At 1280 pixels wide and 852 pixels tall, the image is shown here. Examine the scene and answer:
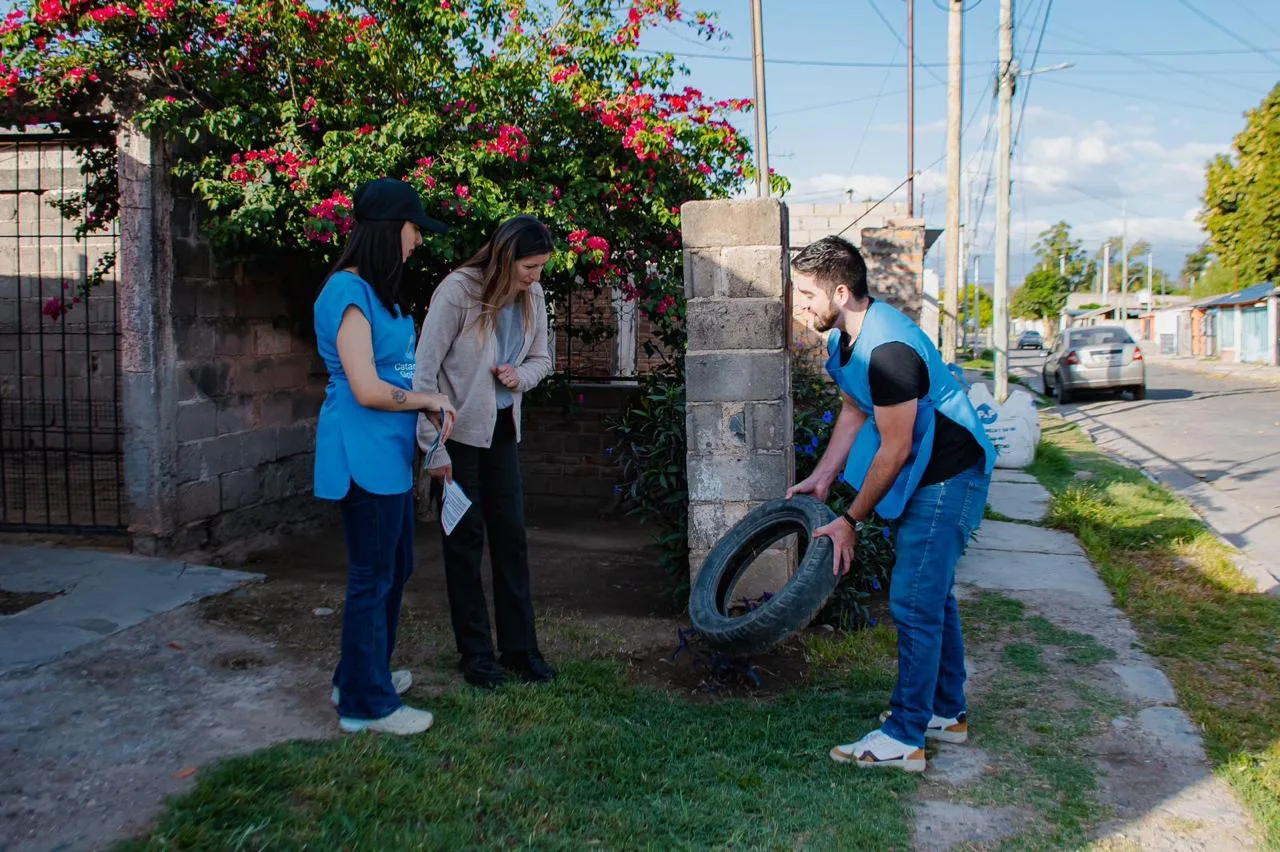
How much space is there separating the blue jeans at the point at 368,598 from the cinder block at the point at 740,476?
167 centimetres

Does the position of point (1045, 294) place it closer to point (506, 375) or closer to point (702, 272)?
point (702, 272)

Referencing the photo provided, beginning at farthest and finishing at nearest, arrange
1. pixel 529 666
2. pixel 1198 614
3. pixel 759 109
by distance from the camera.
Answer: pixel 759 109
pixel 1198 614
pixel 529 666

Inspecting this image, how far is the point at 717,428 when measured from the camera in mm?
4848

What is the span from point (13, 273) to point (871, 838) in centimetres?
937

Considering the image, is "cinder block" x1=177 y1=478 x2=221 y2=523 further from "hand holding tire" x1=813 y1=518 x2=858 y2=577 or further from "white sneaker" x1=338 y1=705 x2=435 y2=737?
"hand holding tire" x1=813 y1=518 x2=858 y2=577

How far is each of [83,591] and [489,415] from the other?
104 inches

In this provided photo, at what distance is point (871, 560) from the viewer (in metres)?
5.22

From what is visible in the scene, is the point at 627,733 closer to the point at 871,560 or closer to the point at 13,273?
the point at 871,560

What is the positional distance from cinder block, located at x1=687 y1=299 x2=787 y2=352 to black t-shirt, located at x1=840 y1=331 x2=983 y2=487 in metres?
1.30

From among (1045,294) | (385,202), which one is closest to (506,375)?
(385,202)

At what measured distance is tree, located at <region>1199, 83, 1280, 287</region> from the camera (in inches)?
528

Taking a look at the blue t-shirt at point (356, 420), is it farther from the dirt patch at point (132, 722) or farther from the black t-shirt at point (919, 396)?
the black t-shirt at point (919, 396)

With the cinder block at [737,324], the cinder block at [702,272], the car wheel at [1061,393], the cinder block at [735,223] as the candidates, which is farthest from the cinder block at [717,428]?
the car wheel at [1061,393]

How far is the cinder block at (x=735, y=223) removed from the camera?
4.74 metres
